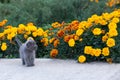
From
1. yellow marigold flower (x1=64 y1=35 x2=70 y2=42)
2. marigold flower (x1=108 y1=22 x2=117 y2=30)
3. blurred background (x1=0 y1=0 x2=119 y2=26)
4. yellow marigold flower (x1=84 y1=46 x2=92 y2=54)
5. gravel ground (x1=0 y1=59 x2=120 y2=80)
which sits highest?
blurred background (x1=0 y1=0 x2=119 y2=26)

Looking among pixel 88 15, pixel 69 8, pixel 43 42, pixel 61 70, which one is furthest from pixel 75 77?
pixel 69 8

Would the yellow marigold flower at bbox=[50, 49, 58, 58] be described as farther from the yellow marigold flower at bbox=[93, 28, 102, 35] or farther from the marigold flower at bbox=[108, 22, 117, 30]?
the marigold flower at bbox=[108, 22, 117, 30]

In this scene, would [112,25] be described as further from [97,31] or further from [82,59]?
[82,59]

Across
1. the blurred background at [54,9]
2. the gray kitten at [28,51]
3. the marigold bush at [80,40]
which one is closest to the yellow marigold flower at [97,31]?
the marigold bush at [80,40]

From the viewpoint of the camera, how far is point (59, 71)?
7129 millimetres

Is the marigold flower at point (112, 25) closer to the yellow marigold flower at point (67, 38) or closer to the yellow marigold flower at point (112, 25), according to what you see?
the yellow marigold flower at point (112, 25)

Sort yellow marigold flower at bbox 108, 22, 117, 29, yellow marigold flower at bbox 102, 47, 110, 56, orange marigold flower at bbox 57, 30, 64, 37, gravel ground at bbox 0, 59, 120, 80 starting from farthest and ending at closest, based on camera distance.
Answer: orange marigold flower at bbox 57, 30, 64, 37 → yellow marigold flower at bbox 108, 22, 117, 29 → yellow marigold flower at bbox 102, 47, 110, 56 → gravel ground at bbox 0, 59, 120, 80

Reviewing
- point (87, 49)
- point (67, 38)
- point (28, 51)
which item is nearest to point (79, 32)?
point (67, 38)

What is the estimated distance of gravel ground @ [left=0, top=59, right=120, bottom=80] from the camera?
22.1ft

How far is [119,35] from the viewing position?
7.84 m

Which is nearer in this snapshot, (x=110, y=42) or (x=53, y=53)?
(x=110, y=42)

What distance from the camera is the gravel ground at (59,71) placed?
675 cm

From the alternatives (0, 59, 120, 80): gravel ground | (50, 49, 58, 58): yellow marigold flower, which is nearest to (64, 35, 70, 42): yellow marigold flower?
(50, 49, 58, 58): yellow marigold flower

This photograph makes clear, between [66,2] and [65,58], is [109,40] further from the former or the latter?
[66,2]
